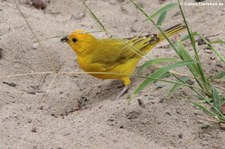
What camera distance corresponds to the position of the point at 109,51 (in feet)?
16.1

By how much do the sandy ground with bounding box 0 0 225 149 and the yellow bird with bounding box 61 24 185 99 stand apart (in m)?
0.15

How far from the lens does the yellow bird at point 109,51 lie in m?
4.84

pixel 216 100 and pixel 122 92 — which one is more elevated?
pixel 216 100

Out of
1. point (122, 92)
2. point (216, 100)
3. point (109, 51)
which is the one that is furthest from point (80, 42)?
point (216, 100)

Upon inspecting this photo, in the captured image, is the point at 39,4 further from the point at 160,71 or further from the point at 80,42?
the point at 160,71

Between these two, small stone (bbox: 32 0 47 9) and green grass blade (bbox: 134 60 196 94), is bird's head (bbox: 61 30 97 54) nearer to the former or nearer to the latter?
small stone (bbox: 32 0 47 9)

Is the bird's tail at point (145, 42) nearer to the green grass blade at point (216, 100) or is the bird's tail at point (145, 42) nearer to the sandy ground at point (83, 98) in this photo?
the sandy ground at point (83, 98)

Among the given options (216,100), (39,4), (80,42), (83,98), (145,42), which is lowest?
(39,4)

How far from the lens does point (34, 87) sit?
4.66m

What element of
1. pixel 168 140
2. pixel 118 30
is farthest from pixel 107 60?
pixel 168 140

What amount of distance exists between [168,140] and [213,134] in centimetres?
29

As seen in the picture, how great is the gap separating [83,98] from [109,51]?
0.57 meters

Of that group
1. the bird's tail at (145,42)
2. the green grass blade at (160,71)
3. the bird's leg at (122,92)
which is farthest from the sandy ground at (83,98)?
the green grass blade at (160,71)

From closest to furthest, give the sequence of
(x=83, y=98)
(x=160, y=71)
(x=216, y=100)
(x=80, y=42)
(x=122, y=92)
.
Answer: (x=160, y=71), (x=216, y=100), (x=122, y=92), (x=83, y=98), (x=80, y=42)
